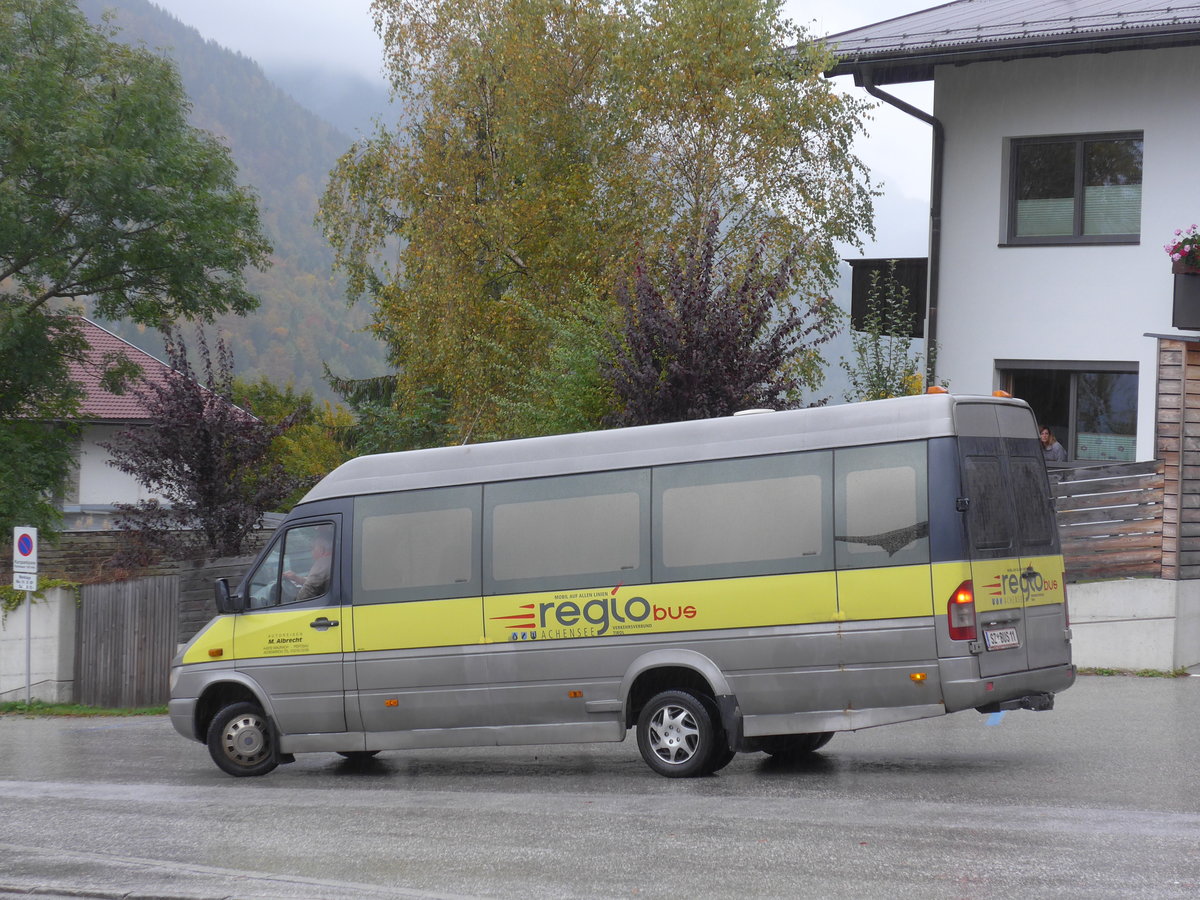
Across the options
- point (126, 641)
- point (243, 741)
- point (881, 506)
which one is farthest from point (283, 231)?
point (881, 506)

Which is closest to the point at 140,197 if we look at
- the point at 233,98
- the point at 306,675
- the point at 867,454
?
the point at 306,675

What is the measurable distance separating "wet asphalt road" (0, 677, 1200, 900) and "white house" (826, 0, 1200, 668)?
6.72 meters

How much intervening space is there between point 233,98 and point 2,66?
174482mm

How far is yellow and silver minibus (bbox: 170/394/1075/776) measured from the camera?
9523 millimetres

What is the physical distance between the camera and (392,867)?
24.6ft

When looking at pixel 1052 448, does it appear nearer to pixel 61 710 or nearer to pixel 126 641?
pixel 126 641

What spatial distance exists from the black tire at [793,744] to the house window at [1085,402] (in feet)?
28.3

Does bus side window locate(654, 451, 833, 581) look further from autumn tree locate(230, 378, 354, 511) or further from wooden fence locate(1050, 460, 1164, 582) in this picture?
autumn tree locate(230, 378, 354, 511)

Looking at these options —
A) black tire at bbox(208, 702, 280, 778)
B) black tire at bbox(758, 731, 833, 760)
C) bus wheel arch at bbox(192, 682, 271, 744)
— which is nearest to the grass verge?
bus wheel arch at bbox(192, 682, 271, 744)

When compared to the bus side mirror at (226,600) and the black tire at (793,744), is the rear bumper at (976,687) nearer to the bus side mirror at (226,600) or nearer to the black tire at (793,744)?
the black tire at (793,744)

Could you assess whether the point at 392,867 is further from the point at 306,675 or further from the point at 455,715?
the point at 306,675

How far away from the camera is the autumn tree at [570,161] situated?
80.5 feet

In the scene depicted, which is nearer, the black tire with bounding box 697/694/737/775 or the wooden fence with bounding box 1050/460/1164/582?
the black tire with bounding box 697/694/737/775

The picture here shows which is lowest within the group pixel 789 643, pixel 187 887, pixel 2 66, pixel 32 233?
pixel 187 887
